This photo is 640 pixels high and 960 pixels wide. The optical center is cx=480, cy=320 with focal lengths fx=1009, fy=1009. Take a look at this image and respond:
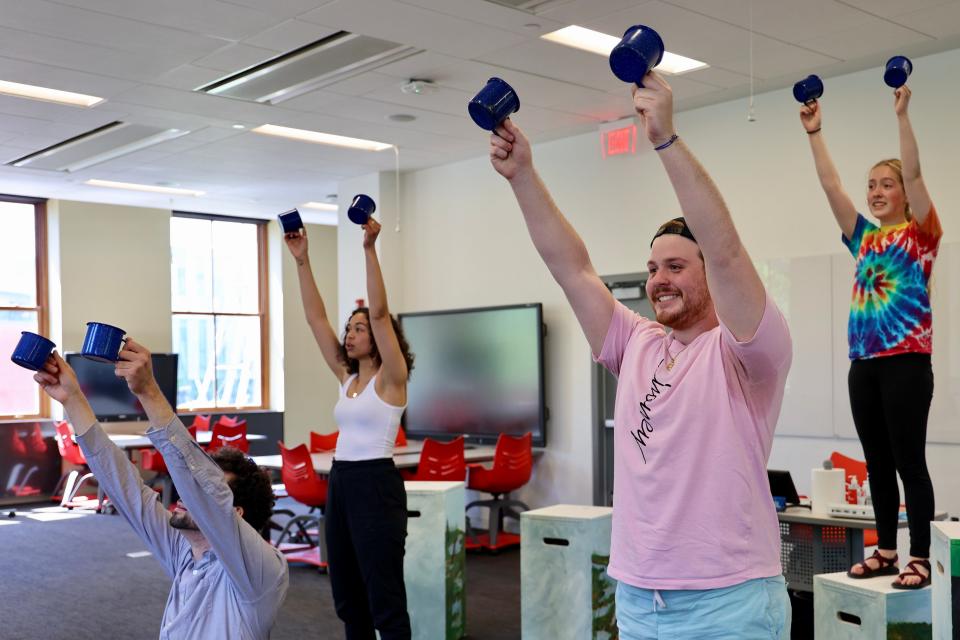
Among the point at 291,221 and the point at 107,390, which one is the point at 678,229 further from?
the point at 107,390

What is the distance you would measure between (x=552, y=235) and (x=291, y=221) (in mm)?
2253

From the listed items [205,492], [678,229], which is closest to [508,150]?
[678,229]

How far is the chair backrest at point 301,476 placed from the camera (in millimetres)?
6676

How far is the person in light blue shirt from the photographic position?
7.14ft

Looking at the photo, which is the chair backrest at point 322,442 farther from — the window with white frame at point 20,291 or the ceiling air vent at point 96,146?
the window with white frame at point 20,291

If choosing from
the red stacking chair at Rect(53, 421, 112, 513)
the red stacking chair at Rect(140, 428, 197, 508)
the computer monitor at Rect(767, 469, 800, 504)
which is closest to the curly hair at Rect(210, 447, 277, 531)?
the computer monitor at Rect(767, 469, 800, 504)

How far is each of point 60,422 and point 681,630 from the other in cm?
937

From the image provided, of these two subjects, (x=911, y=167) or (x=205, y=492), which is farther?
(x=911, y=167)

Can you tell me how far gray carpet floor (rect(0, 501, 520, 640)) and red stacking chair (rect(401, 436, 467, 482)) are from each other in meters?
0.69

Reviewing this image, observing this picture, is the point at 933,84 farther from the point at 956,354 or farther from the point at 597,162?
the point at 597,162

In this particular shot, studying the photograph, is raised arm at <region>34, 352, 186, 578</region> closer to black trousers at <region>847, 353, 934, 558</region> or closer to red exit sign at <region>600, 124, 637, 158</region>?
black trousers at <region>847, 353, 934, 558</region>

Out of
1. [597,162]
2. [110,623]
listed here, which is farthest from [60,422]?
[597,162]

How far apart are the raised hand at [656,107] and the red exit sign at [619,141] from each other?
586cm

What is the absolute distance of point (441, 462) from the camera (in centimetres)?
692
